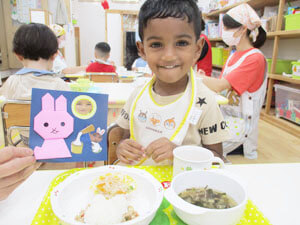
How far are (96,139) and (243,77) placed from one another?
1.68 meters

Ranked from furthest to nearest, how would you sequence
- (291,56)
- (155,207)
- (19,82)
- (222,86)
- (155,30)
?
(291,56), (222,86), (19,82), (155,30), (155,207)

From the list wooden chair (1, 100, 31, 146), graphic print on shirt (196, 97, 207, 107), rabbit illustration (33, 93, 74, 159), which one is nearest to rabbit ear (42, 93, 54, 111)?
rabbit illustration (33, 93, 74, 159)

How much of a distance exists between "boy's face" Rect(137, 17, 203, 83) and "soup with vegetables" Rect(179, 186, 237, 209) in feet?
1.55

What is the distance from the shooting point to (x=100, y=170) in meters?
0.58

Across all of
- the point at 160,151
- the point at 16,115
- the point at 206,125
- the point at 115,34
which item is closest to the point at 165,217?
the point at 160,151

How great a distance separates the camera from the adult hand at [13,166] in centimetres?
52

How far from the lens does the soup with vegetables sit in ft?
1.49

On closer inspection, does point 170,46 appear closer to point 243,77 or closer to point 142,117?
point 142,117

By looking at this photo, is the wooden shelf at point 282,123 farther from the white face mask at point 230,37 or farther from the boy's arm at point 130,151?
the boy's arm at point 130,151

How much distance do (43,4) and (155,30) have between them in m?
4.98

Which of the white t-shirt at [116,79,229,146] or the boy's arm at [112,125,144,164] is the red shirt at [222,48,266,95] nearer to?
the white t-shirt at [116,79,229,146]

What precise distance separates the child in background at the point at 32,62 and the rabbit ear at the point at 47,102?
1.07 metres

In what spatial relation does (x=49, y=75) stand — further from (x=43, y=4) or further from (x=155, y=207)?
(x=43, y=4)

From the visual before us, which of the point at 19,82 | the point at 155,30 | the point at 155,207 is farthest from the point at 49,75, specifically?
the point at 155,207
